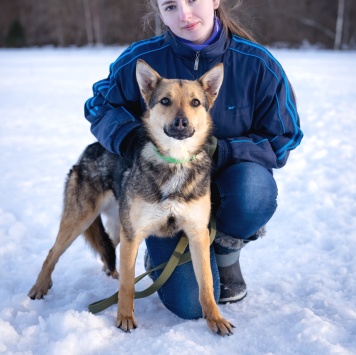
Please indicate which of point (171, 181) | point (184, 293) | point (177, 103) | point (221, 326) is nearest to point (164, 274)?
point (184, 293)

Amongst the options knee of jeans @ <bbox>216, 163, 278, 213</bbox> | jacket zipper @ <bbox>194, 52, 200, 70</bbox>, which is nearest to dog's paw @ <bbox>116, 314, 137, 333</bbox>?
knee of jeans @ <bbox>216, 163, 278, 213</bbox>

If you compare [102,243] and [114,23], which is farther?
[114,23]

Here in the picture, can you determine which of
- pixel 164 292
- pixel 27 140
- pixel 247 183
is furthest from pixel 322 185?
pixel 27 140

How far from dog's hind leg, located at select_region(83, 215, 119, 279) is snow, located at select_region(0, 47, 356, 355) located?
0.48ft

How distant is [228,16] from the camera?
112 inches

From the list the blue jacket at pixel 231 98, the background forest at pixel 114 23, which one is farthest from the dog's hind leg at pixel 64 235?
the background forest at pixel 114 23

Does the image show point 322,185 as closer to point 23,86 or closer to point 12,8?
point 23,86

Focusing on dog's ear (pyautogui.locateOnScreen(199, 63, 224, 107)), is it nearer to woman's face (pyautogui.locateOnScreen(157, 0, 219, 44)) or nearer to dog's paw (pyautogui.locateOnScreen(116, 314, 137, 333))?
woman's face (pyautogui.locateOnScreen(157, 0, 219, 44))

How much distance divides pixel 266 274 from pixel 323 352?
1000mm

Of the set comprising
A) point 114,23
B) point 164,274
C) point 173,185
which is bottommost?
point 114,23

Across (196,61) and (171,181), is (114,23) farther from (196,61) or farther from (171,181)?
(171,181)

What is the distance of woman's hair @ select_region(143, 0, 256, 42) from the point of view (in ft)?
9.07

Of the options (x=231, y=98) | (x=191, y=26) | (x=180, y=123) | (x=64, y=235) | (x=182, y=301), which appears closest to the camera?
(x=180, y=123)

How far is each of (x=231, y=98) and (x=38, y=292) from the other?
1722 mm
